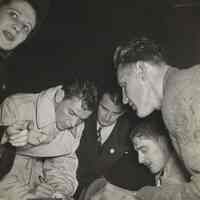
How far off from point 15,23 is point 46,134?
2.67 ft

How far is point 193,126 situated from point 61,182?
1163 millimetres

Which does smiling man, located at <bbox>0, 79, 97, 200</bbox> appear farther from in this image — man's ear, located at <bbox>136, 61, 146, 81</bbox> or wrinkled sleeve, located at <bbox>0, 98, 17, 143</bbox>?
man's ear, located at <bbox>136, 61, 146, 81</bbox>

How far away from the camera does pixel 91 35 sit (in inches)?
121

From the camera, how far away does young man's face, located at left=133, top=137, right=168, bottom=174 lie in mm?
2773

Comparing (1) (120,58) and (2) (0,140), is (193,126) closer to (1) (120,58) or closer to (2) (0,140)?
(1) (120,58)

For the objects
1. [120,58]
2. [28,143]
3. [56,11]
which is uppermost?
[56,11]

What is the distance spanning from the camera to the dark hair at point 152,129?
281cm

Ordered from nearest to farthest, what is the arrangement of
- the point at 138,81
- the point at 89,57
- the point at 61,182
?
the point at 138,81, the point at 61,182, the point at 89,57

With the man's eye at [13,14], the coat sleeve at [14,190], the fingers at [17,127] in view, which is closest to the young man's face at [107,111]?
the fingers at [17,127]

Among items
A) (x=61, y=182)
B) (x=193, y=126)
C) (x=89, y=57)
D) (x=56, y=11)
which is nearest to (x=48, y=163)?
(x=61, y=182)

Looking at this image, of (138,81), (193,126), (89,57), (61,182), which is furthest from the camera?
(89,57)

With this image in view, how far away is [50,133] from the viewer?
9.71ft

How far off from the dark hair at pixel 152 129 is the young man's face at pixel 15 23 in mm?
1025

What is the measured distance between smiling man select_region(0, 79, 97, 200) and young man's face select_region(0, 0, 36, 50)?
394 mm
